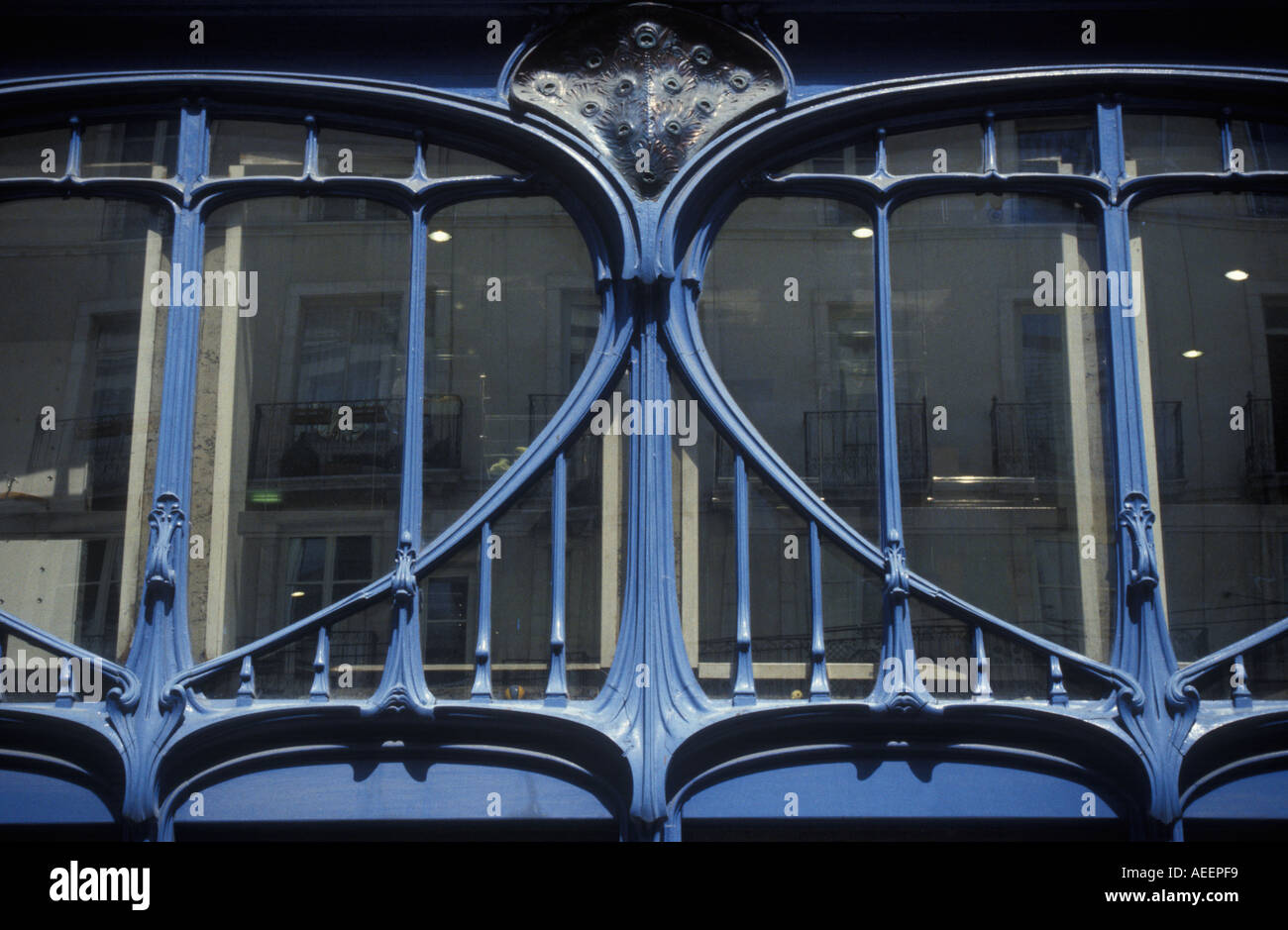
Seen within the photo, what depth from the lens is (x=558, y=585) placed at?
7.80 metres

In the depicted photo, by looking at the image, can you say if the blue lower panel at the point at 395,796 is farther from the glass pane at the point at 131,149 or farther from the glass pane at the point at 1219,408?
the glass pane at the point at 131,149

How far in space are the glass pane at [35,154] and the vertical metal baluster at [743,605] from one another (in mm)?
4675

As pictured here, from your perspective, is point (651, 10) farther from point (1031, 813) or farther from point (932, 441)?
point (1031, 813)

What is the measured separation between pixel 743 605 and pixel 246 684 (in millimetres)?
2820

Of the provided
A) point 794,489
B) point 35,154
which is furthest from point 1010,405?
point 35,154

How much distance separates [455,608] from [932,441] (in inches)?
115

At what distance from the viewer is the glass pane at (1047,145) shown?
8445mm

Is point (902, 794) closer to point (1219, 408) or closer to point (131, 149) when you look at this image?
point (1219, 408)

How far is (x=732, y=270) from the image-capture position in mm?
8305

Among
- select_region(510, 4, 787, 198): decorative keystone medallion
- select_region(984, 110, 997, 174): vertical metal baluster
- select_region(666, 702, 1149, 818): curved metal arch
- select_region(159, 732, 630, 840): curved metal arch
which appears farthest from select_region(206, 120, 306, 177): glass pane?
select_region(666, 702, 1149, 818): curved metal arch

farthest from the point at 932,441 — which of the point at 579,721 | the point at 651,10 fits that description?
the point at 651,10
